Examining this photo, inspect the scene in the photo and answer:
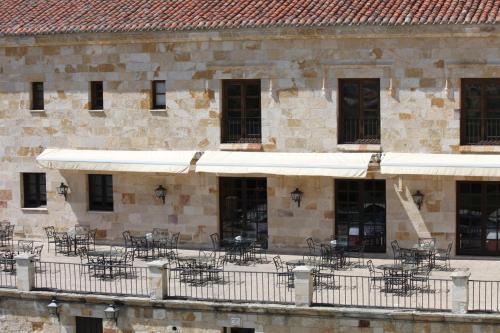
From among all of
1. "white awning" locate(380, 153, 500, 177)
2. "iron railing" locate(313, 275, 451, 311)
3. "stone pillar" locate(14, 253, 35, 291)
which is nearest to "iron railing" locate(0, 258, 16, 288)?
"stone pillar" locate(14, 253, 35, 291)

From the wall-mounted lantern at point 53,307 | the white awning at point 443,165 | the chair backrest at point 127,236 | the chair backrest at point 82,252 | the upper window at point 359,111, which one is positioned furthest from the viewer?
the chair backrest at point 127,236

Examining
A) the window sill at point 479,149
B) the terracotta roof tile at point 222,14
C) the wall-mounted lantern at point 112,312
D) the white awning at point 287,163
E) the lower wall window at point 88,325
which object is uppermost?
the terracotta roof tile at point 222,14

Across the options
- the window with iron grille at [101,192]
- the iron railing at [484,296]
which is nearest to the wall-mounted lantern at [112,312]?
the window with iron grille at [101,192]

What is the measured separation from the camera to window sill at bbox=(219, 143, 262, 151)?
109 ft

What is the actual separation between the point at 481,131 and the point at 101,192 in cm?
1191

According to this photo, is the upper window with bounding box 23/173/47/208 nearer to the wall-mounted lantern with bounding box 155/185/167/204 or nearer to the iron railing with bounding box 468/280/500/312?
the wall-mounted lantern with bounding box 155/185/167/204

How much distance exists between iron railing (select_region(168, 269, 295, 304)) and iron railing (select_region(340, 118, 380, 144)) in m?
5.08

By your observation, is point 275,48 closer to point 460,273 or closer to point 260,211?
point 260,211

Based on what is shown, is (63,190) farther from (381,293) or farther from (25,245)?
(381,293)

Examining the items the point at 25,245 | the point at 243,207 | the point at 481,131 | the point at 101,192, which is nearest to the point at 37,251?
the point at 25,245

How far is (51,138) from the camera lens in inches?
1395

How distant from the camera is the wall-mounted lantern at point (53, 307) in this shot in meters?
28.2

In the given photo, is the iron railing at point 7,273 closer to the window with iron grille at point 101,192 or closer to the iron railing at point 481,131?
the window with iron grille at point 101,192

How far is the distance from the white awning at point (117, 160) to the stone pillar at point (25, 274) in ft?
18.5
